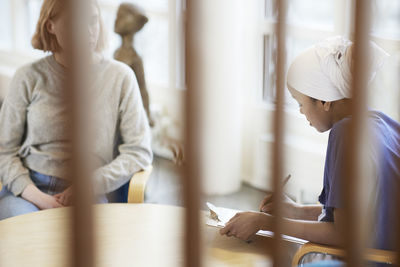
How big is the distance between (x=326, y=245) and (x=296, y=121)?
9.59 feet

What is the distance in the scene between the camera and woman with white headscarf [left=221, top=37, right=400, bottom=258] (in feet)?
4.88

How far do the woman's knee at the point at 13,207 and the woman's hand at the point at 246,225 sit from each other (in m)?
1.17

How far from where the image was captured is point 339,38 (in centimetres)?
182

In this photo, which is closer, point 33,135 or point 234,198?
point 33,135

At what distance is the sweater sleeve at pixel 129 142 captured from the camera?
98.6 inches

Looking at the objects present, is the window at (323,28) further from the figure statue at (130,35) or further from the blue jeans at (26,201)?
the blue jeans at (26,201)

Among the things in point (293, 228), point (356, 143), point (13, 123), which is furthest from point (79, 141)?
point (13, 123)

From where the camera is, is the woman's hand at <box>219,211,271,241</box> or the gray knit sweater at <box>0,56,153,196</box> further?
the gray knit sweater at <box>0,56,153,196</box>

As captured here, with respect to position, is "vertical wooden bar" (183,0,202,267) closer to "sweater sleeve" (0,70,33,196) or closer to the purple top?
the purple top

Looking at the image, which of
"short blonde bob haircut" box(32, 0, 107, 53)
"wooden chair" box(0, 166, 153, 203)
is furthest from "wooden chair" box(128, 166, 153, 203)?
"short blonde bob haircut" box(32, 0, 107, 53)

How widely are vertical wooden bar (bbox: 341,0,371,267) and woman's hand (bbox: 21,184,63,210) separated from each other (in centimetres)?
169

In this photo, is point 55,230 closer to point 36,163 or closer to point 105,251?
point 105,251

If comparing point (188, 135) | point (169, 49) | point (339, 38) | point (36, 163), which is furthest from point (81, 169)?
point (169, 49)

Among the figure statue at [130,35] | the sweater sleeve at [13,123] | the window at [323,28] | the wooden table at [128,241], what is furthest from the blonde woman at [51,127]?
the window at [323,28]
